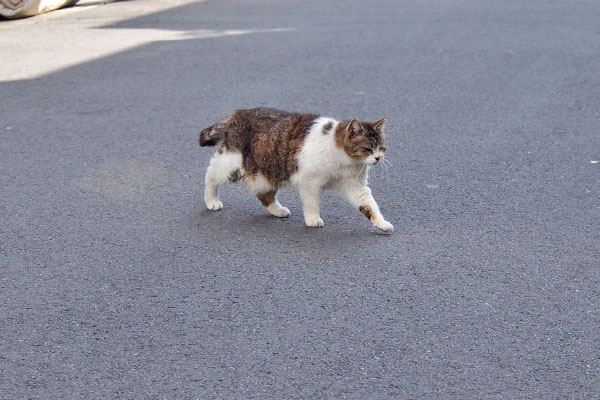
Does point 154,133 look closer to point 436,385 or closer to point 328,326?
point 328,326

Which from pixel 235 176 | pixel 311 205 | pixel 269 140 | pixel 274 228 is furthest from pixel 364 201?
pixel 235 176

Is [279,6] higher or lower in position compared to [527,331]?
lower

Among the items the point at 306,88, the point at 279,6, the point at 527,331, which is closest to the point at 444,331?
the point at 527,331

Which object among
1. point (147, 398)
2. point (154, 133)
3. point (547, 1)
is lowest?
point (547, 1)

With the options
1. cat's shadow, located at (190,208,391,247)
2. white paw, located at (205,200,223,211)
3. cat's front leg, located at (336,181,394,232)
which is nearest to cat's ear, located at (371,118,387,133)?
cat's front leg, located at (336,181,394,232)

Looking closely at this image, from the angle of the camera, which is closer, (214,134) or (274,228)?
(274,228)

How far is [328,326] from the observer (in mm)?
4621

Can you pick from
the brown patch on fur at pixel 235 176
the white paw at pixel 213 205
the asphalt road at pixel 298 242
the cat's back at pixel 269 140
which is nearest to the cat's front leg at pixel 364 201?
the asphalt road at pixel 298 242

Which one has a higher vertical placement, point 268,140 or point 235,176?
point 268,140

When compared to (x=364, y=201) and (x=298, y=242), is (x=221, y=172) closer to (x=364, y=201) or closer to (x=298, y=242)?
(x=298, y=242)

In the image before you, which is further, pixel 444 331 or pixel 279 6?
pixel 279 6

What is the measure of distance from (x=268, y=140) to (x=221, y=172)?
1.24 ft

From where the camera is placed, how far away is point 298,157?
242 inches

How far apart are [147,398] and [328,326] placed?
3.47 ft
